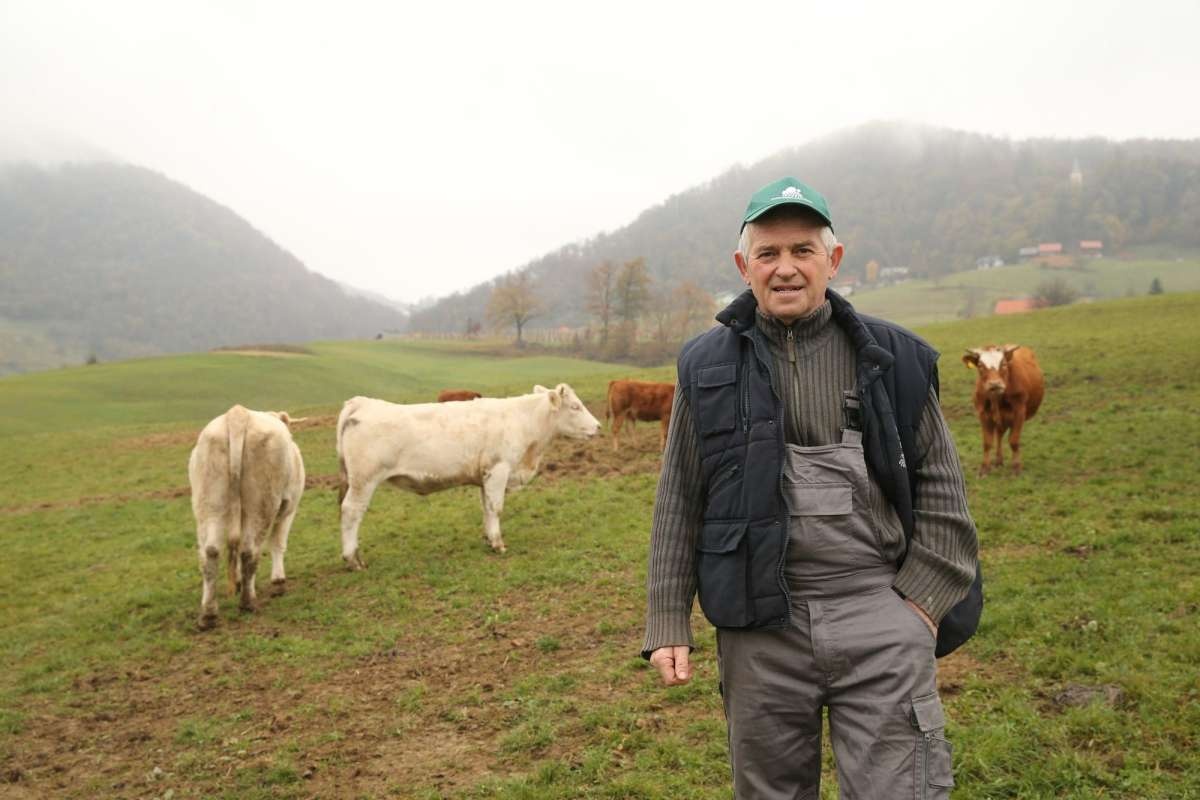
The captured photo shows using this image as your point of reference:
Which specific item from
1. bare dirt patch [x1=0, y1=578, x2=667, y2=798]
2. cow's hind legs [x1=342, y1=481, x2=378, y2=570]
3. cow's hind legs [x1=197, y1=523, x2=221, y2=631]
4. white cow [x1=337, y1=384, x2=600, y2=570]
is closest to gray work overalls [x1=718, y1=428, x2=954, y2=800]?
bare dirt patch [x1=0, y1=578, x2=667, y2=798]

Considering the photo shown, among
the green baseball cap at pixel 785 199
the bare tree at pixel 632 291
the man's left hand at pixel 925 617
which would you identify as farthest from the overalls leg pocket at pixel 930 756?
the bare tree at pixel 632 291

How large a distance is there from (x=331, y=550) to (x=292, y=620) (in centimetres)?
300

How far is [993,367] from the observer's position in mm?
12789

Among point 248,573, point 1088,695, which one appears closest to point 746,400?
point 1088,695

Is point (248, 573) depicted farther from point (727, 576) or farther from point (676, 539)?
point (727, 576)

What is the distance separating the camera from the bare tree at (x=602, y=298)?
8054 centimetres

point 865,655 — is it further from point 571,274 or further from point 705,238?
point 705,238

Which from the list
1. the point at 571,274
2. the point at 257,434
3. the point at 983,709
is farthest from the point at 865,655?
the point at 571,274

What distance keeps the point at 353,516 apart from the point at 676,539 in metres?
8.28

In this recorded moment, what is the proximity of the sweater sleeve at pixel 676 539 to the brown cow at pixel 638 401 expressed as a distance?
15711 millimetres

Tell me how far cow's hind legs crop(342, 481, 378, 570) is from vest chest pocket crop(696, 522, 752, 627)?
27.0 feet

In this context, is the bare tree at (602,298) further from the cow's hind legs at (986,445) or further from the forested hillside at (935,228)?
the cow's hind legs at (986,445)

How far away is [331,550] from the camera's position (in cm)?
1147

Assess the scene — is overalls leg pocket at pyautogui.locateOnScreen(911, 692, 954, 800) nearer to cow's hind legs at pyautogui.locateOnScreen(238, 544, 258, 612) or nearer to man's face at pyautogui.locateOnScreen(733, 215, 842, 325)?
man's face at pyautogui.locateOnScreen(733, 215, 842, 325)
